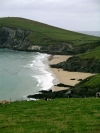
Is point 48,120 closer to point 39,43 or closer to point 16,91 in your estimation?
point 16,91

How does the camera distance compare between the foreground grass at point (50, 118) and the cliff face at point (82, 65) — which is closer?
the foreground grass at point (50, 118)

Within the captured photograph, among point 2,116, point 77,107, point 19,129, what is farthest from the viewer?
point 77,107

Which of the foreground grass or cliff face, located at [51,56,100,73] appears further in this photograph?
cliff face, located at [51,56,100,73]

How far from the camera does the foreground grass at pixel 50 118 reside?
17.4 metres

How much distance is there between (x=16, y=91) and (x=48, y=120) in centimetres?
4674

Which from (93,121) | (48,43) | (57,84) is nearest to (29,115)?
(93,121)

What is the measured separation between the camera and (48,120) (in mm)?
19609

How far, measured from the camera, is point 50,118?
2033 centimetres

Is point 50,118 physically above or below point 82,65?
above

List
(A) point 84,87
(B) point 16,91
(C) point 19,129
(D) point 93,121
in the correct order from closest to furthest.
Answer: (C) point 19,129 < (D) point 93,121 < (A) point 84,87 < (B) point 16,91

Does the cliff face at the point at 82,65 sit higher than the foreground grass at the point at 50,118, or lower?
lower

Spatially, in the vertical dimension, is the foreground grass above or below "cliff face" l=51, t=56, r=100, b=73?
above

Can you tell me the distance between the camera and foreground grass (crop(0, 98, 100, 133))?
57.0ft

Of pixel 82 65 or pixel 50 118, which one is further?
pixel 82 65
